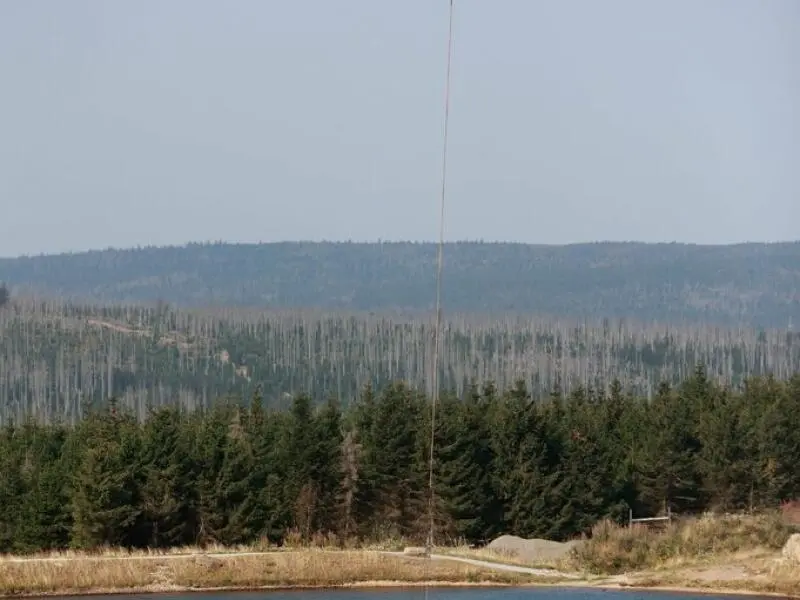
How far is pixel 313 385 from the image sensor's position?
556 feet

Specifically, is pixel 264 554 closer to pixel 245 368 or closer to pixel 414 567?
pixel 414 567

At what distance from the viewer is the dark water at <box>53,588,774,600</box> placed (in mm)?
37000

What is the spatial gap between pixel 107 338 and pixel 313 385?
3256cm

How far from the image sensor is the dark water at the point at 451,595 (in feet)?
121

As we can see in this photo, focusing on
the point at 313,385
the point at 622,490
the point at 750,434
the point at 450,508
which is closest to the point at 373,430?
A: the point at 450,508

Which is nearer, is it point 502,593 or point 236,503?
point 502,593

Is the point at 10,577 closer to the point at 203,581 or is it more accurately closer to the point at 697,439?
the point at 203,581

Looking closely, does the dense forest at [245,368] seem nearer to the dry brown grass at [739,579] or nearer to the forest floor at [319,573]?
the forest floor at [319,573]

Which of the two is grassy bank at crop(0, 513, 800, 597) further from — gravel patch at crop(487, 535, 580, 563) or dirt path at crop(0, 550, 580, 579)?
gravel patch at crop(487, 535, 580, 563)

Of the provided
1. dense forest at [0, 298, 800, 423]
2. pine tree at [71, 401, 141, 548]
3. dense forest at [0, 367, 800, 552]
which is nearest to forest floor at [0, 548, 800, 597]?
pine tree at [71, 401, 141, 548]

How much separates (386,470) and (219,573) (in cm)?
1875

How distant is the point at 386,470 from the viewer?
58.9 m

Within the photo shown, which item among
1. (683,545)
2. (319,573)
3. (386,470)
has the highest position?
(683,545)

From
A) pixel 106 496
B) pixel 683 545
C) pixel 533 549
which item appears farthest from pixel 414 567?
pixel 106 496
